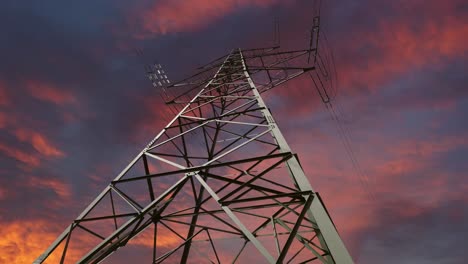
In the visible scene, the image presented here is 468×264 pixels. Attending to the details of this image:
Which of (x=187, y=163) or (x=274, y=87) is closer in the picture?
(x=187, y=163)

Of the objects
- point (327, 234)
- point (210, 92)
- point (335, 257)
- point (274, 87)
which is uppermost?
point (274, 87)

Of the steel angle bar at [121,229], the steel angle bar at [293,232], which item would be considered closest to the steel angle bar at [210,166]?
the steel angle bar at [121,229]

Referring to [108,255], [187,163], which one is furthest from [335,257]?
[187,163]

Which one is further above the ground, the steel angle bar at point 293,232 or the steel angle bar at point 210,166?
the steel angle bar at point 210,166

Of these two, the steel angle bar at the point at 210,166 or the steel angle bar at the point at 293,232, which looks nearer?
the steel angle bar at the point at 293,232

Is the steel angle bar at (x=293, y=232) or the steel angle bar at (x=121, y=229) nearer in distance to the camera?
the steel angle bar at (x=293, y=232)

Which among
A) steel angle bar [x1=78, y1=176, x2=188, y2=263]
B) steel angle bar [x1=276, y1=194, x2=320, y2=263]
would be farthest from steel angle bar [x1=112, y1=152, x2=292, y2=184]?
steel angle bar [x1=276, y1=194, x2=320, y2=263]

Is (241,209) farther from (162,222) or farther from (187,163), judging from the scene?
(187,163)

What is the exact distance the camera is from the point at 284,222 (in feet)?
23.0

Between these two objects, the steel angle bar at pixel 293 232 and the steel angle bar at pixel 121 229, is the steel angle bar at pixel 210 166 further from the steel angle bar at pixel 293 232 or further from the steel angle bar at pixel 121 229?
the steel angle bar at pixel 293 232

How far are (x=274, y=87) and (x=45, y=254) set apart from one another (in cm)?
1002

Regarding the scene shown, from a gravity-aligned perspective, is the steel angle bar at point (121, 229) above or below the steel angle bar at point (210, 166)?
below

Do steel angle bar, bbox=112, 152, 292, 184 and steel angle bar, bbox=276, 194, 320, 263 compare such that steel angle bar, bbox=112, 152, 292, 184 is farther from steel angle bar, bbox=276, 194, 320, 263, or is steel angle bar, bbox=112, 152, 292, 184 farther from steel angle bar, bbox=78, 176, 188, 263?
steel angle bar, bbox=276, 194, 320, 263

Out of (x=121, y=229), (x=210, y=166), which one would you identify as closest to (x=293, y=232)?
(x=210, y=166)
